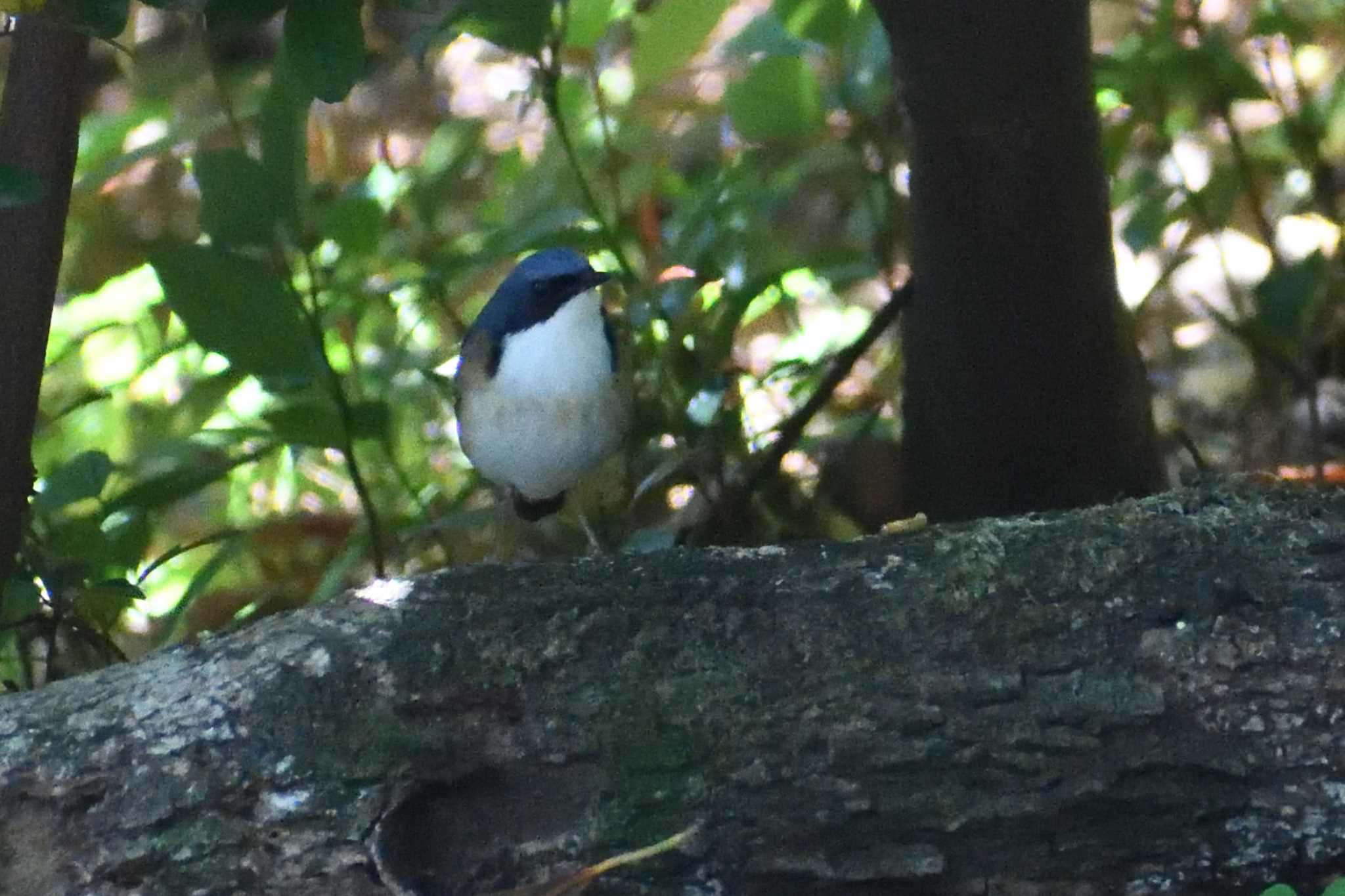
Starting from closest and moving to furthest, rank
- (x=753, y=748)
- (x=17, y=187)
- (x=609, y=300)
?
(x=17, y=187)
(x=753, y=748)
(x=609, y=300)

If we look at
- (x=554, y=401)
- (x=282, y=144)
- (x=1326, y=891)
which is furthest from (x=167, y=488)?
(x=1326, y=891)

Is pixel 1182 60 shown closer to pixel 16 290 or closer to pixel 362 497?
pixel 362 497

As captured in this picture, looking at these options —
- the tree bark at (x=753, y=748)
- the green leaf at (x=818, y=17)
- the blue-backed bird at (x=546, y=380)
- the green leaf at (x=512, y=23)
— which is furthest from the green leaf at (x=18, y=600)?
the green leaf at (x=818, y=17)

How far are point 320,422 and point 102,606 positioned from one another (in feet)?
1.61

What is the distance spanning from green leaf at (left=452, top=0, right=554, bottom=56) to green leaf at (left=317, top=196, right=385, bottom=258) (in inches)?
21.6

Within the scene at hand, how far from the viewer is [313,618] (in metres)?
1.82

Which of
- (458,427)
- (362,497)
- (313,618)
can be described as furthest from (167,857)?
(458,427)

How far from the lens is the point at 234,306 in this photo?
2.51 metres

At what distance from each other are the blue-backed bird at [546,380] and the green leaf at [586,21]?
1.47ft

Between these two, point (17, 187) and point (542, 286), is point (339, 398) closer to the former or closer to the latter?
point (542, 286)

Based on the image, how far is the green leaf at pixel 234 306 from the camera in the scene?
2.49 m

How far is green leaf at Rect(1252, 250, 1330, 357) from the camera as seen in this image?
9.97ft

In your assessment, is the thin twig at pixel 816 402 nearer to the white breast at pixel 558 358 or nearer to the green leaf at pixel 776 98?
the white breast at pixel 558 358

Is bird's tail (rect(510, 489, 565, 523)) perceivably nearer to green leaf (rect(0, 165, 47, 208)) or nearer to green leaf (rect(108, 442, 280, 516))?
green leaf (rect(108, 442, 280, 516))
